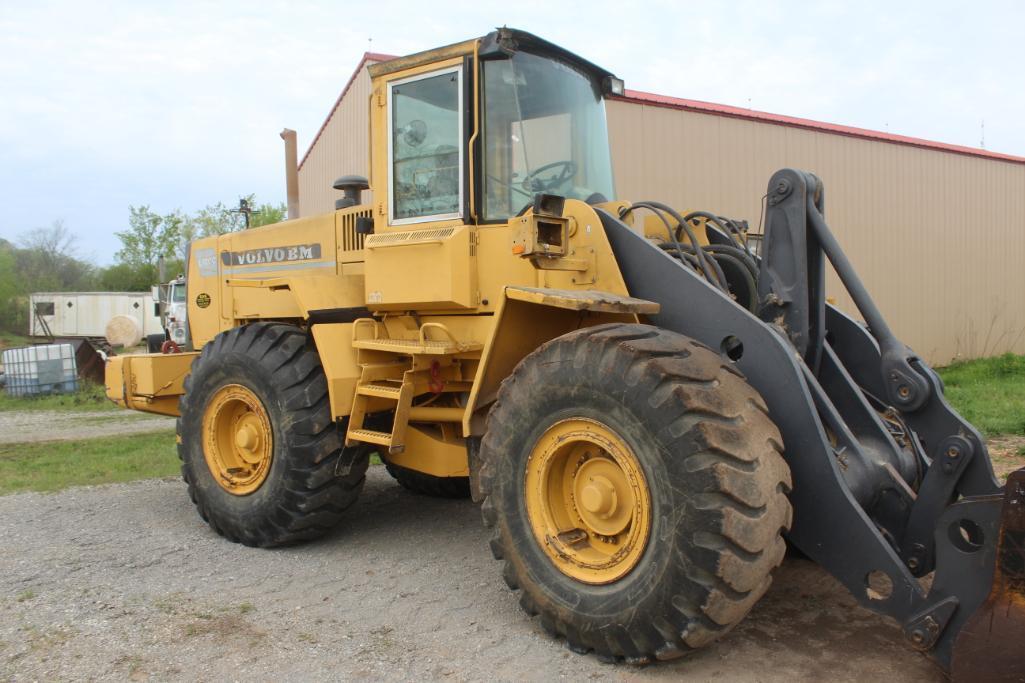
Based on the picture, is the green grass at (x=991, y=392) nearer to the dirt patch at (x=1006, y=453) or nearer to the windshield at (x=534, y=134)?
the dirt patch at (x=1006, y=453)

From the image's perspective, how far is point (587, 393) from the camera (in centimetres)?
357

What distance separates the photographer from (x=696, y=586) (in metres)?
3.15

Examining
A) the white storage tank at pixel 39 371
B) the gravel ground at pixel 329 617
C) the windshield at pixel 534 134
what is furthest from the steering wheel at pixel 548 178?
the white storage tank at pixel 39 371

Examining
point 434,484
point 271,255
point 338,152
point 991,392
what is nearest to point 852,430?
point 434,484

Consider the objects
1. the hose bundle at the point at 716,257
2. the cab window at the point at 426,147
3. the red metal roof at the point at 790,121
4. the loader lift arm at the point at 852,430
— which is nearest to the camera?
the loader lift arm at the point at 852,430

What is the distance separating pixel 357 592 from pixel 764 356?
2.49 metres

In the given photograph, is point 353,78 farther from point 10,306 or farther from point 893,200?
point 10,306

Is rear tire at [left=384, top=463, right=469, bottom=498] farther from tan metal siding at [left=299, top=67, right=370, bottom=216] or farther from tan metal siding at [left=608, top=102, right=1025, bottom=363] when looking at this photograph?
tan metal siding at [left=608, top=102, right=1025, bottom=363]

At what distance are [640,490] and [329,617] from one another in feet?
5.87

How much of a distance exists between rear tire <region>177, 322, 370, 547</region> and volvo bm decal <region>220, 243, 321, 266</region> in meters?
0.71

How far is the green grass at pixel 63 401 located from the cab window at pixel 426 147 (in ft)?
36.3

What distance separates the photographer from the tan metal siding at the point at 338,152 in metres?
13.3

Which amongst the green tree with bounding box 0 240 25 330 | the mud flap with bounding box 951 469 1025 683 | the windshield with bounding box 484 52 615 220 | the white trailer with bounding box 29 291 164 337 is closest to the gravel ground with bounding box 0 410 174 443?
the windshield with bounding box 484 52 615 220

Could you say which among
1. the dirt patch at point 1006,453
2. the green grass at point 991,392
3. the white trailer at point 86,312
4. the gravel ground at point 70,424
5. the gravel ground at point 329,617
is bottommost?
the gravel ground at point 70,424
